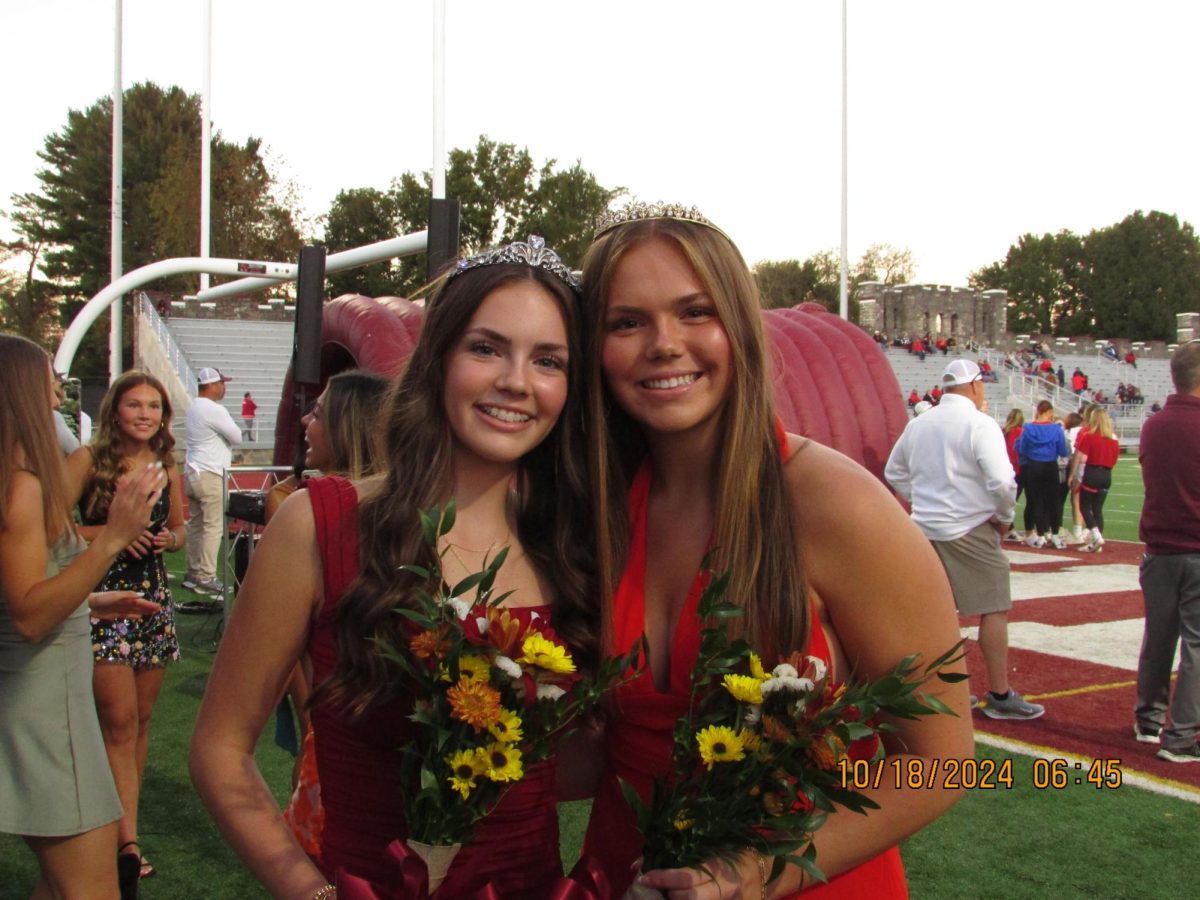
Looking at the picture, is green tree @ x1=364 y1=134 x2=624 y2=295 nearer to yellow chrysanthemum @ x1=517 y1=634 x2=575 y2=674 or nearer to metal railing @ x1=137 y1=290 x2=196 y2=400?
metal railing @ x1=137 y1=290 x2=196 y2=400

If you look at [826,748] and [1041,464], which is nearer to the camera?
[826,748]

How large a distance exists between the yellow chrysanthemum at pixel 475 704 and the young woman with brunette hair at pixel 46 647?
72.6 inches

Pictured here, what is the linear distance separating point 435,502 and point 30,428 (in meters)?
1.78

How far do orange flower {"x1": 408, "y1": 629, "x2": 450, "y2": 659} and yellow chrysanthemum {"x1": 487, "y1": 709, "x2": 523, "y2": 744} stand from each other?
12 centimetres

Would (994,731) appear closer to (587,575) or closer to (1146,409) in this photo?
(587,575)

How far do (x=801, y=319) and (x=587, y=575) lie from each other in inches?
379

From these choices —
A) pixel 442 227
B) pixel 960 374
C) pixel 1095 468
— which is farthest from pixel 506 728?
pixel 1095 468

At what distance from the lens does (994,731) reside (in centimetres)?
612

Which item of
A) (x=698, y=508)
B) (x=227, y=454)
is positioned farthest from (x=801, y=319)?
(x=698, y=508)

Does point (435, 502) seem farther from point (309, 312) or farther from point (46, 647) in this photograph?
point (309, 312)

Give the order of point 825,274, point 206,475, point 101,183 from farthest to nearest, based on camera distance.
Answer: point 825,274 < point 101,183 < point 206,475

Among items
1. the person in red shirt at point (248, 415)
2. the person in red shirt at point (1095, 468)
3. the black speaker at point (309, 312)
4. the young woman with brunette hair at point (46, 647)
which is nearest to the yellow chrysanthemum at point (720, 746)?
the young woman with brunette hair at point (46, 647)

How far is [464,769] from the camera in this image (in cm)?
150

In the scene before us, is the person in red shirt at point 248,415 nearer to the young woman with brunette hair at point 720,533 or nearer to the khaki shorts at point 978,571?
the khaki shorts at point 978,571
